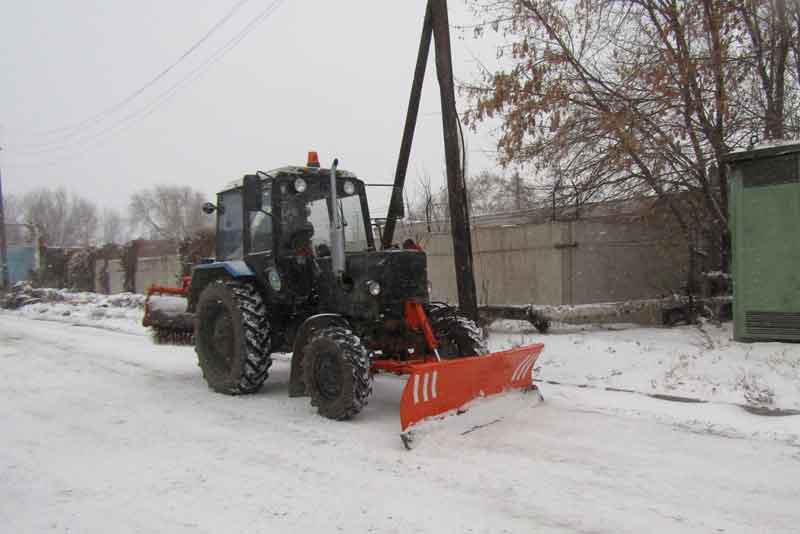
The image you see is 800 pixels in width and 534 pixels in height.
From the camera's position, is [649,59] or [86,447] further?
[649,59]

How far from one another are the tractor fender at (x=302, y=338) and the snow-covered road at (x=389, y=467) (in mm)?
257

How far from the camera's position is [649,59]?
11.1 metres

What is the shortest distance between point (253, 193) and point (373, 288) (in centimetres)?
174

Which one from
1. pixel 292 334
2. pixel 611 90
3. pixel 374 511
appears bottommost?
pixel 374 511

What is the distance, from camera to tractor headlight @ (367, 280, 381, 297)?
20.9ft

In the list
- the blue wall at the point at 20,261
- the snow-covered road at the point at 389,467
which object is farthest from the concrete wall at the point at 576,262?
the blue wall at the point at 20,261

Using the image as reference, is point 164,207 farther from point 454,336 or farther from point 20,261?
point 454,336

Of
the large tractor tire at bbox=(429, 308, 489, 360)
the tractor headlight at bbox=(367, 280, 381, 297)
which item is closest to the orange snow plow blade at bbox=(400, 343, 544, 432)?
the large tractor tire at bbox=(429, 308, 489, 360)

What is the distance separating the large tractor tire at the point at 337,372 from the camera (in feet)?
19.6

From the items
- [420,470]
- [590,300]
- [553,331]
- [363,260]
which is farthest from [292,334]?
[590,300]

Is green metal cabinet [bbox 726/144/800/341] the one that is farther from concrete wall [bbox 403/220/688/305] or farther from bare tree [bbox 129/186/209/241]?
bare tree [bbox 129/186/209/241]

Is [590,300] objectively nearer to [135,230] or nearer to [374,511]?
[374,511]

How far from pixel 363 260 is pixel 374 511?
2.95m

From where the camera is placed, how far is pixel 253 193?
6961 millimetres
